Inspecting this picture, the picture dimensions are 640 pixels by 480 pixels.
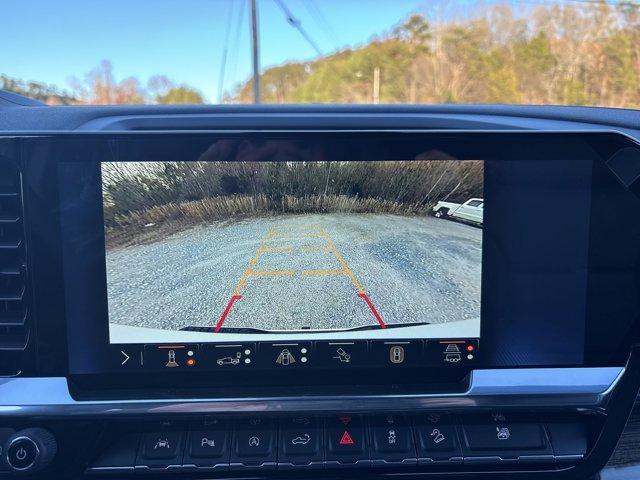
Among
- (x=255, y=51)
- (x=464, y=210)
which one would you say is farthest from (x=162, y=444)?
(x=255, y=51)

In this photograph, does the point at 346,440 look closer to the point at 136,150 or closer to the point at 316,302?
the point at 316,302

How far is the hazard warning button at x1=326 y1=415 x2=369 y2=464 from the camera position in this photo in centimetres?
148

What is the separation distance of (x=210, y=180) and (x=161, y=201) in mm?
143

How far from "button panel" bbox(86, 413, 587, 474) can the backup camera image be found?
0.84ft

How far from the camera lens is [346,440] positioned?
1.50m

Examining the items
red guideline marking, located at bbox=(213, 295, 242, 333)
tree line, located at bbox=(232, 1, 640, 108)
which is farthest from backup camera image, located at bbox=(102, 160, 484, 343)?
tree line, located at bbox=(232, 1, 640, 108)

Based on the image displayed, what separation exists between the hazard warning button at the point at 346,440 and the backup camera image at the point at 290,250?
0.25 m

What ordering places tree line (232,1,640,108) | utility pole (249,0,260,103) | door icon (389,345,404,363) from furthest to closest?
utility pole (249,0,260,103), tree line (232,1,640,108), door icon (389,345,404,363)

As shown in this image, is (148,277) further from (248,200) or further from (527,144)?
(527,144)

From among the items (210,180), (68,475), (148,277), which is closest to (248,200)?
(210,180)

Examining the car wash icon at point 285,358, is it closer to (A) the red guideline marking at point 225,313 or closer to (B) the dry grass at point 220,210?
(A) the red guideline marking at point 225,313

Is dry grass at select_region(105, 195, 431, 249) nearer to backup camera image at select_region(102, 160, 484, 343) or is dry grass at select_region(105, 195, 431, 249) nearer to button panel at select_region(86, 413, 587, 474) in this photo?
backup camera image at select_region(102, 160, 484, 343)

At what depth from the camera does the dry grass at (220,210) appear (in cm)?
145

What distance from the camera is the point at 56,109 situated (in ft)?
5.00
